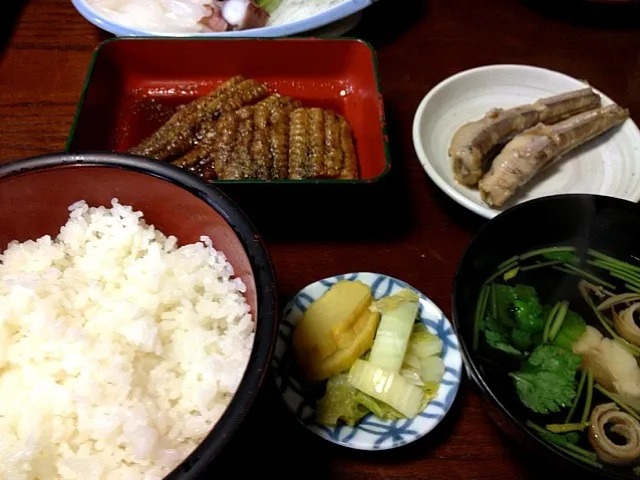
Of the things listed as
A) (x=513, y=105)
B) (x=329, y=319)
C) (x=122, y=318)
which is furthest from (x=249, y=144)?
(x=513, y=105)

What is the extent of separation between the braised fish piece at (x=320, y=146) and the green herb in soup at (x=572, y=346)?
581mm

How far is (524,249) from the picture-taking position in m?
1.40

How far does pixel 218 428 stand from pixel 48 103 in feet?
5.11

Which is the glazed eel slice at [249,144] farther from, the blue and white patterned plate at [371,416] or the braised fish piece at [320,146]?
the blue and white patterned plate at [371,416]

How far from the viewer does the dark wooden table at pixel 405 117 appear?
117 cm

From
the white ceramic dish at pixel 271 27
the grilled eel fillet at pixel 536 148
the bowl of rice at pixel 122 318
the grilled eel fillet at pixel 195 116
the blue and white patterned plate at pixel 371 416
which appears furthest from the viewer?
the white ceramic dish at pixel 271 27

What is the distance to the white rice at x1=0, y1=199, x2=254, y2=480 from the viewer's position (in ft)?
2.92

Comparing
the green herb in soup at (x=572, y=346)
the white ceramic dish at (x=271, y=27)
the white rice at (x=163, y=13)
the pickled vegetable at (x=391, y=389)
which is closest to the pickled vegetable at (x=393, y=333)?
the pickled vegetable at (x=391, y=389)

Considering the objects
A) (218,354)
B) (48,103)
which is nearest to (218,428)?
(218,354)

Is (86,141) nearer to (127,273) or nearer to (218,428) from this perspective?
(127,273)

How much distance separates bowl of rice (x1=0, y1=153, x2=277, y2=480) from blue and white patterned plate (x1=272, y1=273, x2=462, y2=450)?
0.19m

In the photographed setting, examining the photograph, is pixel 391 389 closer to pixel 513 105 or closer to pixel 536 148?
pixel 536 148

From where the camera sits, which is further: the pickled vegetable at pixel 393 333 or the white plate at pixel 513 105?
the white plate at pixel 513 105

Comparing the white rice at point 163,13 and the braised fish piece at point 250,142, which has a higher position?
the white rice at point 163,13
